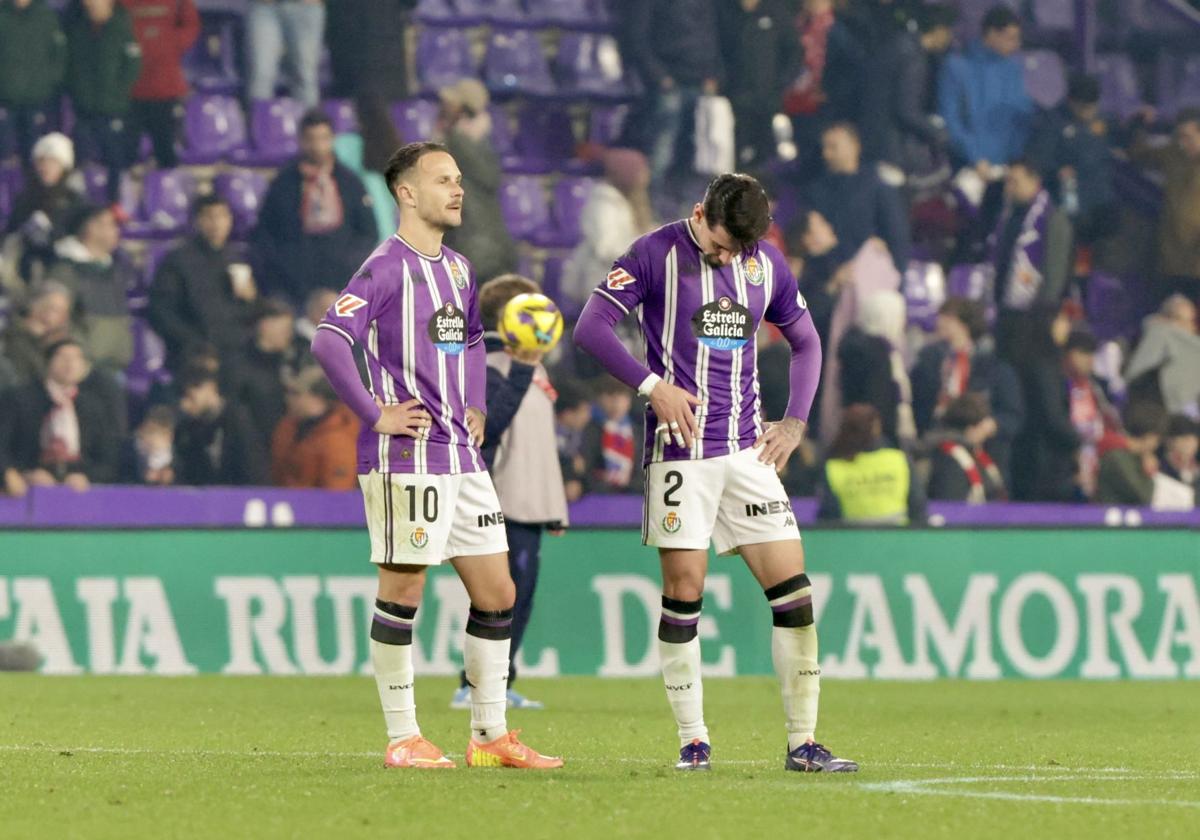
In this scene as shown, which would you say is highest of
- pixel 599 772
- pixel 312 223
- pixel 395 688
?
pixel 312 223

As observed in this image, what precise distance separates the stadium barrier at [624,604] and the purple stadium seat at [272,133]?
15.0ft

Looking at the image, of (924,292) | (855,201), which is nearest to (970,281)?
(924,292)

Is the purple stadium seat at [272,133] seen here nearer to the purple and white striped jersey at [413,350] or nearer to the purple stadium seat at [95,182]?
the purple stadium seat at [95,182]

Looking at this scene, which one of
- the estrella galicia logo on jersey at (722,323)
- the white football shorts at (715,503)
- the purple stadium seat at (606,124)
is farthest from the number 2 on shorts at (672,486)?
the purple stadium seat at (606,124)

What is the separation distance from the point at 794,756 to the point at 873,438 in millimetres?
7955

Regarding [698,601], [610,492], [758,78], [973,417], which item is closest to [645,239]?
[698,601]

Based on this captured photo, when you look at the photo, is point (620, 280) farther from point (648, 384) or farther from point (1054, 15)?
point (1054, 15)

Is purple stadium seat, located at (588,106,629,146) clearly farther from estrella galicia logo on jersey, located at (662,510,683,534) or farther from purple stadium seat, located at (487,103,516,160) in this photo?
estrella galicia logo on jersey, located at (662,510,683,534)

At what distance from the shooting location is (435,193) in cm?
671

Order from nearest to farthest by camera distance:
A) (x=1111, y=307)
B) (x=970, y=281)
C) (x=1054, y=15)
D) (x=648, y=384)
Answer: (x=648, y=384) → (x=970, y=281) → (x=1111, y=307) → (x=1054, y=15)

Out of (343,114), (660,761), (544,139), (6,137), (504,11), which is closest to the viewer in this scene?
(660,761)

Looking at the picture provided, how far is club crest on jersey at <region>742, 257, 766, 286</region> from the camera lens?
6.75 m

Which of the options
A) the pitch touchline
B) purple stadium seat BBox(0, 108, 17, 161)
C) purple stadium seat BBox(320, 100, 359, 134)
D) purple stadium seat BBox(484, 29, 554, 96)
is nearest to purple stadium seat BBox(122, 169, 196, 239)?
purple stadium seat BBox(0, 108, 17, 161)

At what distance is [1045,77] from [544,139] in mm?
4212
